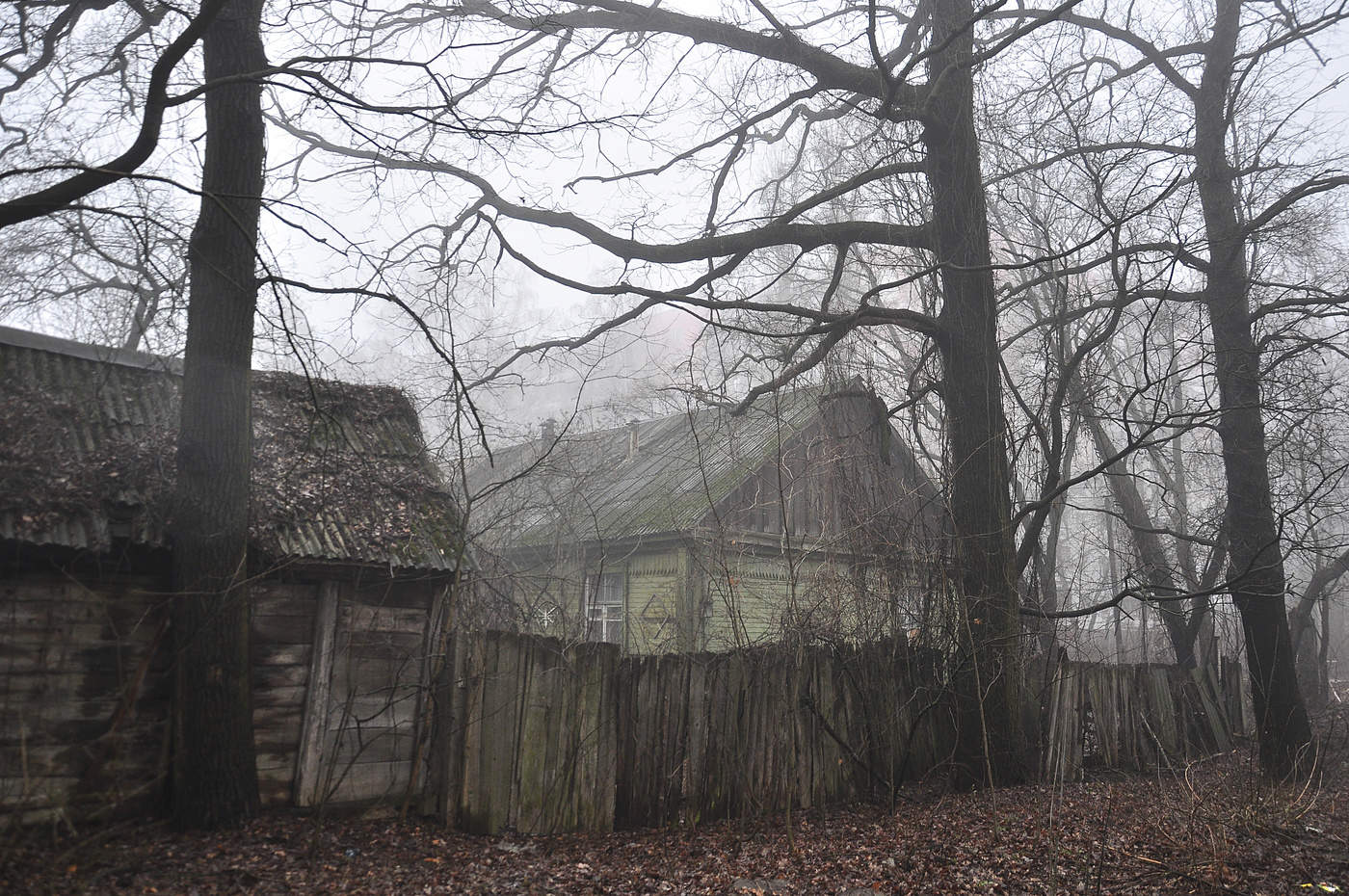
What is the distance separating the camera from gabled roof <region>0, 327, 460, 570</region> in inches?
262

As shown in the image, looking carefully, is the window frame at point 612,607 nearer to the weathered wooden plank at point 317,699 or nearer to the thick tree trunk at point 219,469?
the weathered wooden plank at point 317,699

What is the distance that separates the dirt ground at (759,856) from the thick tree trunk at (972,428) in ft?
4.16

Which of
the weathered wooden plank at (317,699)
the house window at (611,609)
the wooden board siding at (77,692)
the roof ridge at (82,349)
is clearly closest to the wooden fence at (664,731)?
the weathered wooden plank at (317,699)

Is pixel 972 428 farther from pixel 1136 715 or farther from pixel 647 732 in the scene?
pixel 1136 715

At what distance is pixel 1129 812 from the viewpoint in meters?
8.38

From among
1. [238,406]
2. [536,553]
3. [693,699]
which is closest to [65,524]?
[238,406]

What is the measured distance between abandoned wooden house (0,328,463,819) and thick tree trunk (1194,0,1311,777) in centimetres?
948

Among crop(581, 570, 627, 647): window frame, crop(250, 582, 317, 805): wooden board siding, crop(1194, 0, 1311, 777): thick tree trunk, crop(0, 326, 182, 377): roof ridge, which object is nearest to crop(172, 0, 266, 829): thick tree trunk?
crop(250, 582, 317, 805): wooden board siding

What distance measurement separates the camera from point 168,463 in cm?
732

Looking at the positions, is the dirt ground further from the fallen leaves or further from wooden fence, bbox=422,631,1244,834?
wooden fence, bbox=422,631,1244,834

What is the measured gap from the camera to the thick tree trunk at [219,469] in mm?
6352

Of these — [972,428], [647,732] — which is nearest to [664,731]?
[647,732]

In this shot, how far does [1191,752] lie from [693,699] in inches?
349

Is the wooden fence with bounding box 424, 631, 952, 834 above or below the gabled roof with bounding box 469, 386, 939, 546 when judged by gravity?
below
